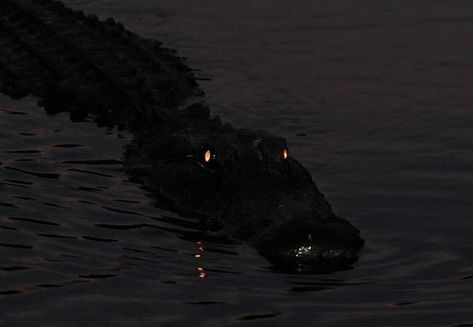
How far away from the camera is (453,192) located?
9969 millimetres

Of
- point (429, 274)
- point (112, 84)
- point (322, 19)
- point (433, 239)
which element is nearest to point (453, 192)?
point (433, 239)

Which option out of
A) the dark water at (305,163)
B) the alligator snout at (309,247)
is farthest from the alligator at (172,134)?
the dark water at (305,163)

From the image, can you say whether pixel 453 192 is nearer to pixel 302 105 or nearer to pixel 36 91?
pixel 302 105

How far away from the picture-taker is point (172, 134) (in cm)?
1065

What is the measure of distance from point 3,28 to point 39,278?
6527 mm

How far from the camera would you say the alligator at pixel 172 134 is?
28.2 feet

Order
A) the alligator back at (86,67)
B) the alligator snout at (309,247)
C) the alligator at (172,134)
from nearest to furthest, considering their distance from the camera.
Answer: the alligator snout at (309,247), the alligator at (172,134), the alligator back at (86,67)

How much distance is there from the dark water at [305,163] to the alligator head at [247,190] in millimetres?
146

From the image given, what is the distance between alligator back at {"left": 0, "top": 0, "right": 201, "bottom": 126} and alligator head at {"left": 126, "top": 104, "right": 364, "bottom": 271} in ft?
3.10

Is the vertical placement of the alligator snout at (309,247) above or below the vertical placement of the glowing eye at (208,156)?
below

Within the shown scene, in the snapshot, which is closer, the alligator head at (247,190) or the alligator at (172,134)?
the alligator head at (247,190)

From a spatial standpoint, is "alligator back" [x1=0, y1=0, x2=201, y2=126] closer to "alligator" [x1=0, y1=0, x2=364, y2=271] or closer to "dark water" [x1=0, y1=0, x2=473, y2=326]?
"alligator" [x1=0, y1=0, x2=364, y2=271]

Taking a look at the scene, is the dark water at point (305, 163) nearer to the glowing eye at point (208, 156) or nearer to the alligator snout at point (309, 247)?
the alligator snout at point (309, 247)

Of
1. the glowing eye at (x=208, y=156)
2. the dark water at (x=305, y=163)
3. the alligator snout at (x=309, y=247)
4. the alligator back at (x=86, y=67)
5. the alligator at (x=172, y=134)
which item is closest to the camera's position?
the dark water at (x=305, y=163)
